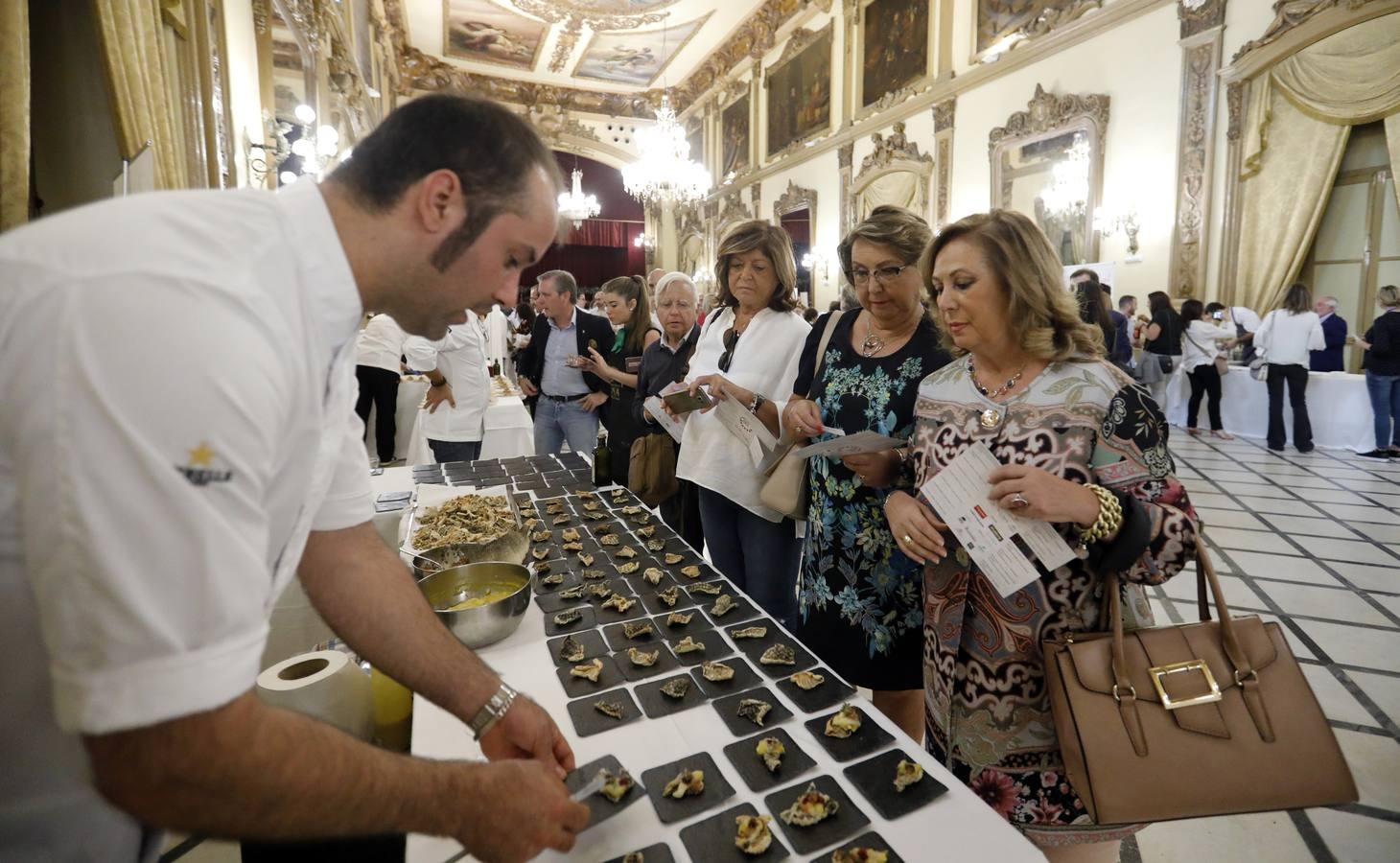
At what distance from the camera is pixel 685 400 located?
6.92ft

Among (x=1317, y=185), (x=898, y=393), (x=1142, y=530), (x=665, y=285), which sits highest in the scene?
(x=1317, y=185)

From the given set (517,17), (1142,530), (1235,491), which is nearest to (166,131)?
(1142,530)

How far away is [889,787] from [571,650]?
25.3 inches

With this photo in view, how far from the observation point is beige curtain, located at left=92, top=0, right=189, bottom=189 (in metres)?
2.16

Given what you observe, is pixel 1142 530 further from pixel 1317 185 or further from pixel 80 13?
pixel 1317 185

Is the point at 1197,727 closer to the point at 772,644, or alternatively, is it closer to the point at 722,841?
the point at 772,644

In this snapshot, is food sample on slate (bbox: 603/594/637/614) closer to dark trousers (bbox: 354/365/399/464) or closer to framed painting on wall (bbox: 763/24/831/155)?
dark trousers (bbox: 354/365/399/464)

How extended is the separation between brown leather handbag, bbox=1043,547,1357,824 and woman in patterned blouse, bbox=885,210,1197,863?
6.5 inches

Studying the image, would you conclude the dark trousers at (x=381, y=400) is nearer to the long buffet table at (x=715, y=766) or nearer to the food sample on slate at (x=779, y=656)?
the long buffet table at (x=715, y=766)

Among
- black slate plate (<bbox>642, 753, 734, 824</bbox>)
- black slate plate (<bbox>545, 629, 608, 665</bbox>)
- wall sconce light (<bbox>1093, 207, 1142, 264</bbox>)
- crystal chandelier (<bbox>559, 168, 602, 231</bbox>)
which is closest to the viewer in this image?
black slate plate (<bbox>642, 753, 734, 824</bbox>)

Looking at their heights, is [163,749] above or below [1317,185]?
below

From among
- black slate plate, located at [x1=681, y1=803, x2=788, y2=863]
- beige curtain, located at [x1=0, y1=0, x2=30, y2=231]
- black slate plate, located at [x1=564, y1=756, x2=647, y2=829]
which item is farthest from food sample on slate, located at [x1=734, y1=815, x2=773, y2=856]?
beige curtain, located at [x1=0, y1=0, x2=30, y2=231]

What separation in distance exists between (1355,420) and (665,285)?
7.29 metres

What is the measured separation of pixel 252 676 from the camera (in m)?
0.56
